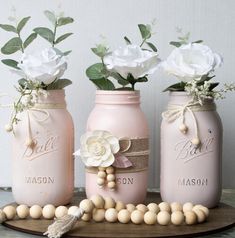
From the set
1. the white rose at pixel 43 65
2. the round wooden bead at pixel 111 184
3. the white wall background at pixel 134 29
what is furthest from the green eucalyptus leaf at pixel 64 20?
the round wooden bead at pixel 111 184

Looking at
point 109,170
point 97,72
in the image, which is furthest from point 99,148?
point 97,72

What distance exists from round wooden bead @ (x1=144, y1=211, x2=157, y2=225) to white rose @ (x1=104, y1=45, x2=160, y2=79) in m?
0.23

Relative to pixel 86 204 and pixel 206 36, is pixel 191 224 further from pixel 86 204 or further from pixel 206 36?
pixel 206 36

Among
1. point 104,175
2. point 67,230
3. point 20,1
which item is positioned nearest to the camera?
point 67,230

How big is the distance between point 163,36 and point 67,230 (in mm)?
530

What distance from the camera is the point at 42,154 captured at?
2.91 feet

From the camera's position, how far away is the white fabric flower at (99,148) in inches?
34.1

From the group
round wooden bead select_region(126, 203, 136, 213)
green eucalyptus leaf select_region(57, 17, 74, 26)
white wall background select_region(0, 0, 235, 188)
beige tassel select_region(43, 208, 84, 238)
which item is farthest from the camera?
white wall background select_region(0, 0, 235, 188)

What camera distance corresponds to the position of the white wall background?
112 centimetres

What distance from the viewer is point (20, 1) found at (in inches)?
44.1

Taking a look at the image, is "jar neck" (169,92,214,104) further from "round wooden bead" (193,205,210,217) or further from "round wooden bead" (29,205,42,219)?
"round wooden bead" (29,205,42,219)

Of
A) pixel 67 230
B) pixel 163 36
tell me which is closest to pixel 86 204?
pixel 67 230

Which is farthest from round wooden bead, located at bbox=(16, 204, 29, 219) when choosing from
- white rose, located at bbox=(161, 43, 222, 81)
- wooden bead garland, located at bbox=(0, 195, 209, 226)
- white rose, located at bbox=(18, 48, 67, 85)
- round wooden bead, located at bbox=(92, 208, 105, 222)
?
white rose, located at bbox=(161, 43, 222, 81)

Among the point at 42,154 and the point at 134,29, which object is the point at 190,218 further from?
the point at 134,29
